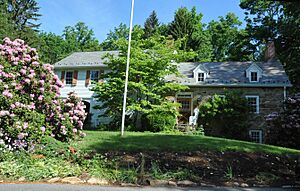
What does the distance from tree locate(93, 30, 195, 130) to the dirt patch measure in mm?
9275

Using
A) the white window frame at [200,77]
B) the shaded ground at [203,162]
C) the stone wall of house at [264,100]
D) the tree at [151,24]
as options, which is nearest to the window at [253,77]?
the stone wall of house at [264,100]

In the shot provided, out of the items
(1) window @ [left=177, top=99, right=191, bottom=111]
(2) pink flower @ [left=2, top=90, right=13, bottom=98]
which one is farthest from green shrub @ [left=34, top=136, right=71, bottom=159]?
(1) window @ [left=177, top=99, right=191, bottom=111]

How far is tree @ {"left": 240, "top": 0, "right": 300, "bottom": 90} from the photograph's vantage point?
24977 millimetres

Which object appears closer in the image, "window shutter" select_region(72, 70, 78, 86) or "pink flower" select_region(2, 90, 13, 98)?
"pink flower" select_region(2, 90, 13, 98)

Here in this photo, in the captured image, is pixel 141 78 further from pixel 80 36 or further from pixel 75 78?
pixel 80 36

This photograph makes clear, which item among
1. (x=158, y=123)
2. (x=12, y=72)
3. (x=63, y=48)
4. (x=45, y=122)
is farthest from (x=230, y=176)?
(x=63, y=48)

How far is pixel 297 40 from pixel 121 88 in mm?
17479

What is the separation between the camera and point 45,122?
9578mm

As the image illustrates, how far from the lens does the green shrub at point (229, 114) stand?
18547 mm

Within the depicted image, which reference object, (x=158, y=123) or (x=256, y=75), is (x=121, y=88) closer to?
(x=158, y=123)

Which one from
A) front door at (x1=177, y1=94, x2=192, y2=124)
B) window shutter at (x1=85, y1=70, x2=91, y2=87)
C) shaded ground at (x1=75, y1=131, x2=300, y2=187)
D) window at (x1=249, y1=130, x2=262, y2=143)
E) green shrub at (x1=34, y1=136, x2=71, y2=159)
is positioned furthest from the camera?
window shutter at (x1=85, y1=70, x2=91, y2=87)

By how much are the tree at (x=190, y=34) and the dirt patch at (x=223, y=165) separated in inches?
1107

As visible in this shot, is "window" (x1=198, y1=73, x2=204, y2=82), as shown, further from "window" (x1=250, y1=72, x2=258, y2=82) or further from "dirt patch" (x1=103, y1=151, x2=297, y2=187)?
"dirt patch" (x1=103, y1=151, x2=297, y2=187)

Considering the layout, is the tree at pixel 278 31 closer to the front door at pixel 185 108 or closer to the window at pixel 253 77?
the window at pixel 253 77
